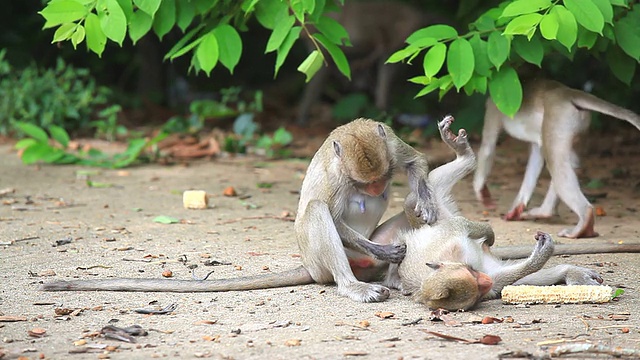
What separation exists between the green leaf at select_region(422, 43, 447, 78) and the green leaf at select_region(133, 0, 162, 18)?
1808 mm

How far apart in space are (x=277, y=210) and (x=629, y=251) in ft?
10.0

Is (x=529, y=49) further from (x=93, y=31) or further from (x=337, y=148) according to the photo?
(x=93, y=31)

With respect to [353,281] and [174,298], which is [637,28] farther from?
[174,298]

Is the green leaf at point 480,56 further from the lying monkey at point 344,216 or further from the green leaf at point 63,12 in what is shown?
the green leaf at point 63,12

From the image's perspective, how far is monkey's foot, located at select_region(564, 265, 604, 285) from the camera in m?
5.24

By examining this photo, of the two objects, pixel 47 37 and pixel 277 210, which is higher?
pixel 47 37

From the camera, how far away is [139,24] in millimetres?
6465

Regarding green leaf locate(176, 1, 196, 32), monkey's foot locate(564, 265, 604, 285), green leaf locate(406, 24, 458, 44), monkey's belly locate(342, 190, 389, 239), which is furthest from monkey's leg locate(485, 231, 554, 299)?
green leaf locate(176, 1, 196, 32)

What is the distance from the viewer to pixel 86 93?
11922mm

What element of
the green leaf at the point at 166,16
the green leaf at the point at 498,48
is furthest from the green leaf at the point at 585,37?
the green leaf at the point at 166,16

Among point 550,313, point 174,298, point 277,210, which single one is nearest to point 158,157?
point 277,210

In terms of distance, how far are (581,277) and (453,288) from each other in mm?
999

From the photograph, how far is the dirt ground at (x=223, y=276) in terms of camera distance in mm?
4246

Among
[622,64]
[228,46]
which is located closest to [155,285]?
[228,46]
